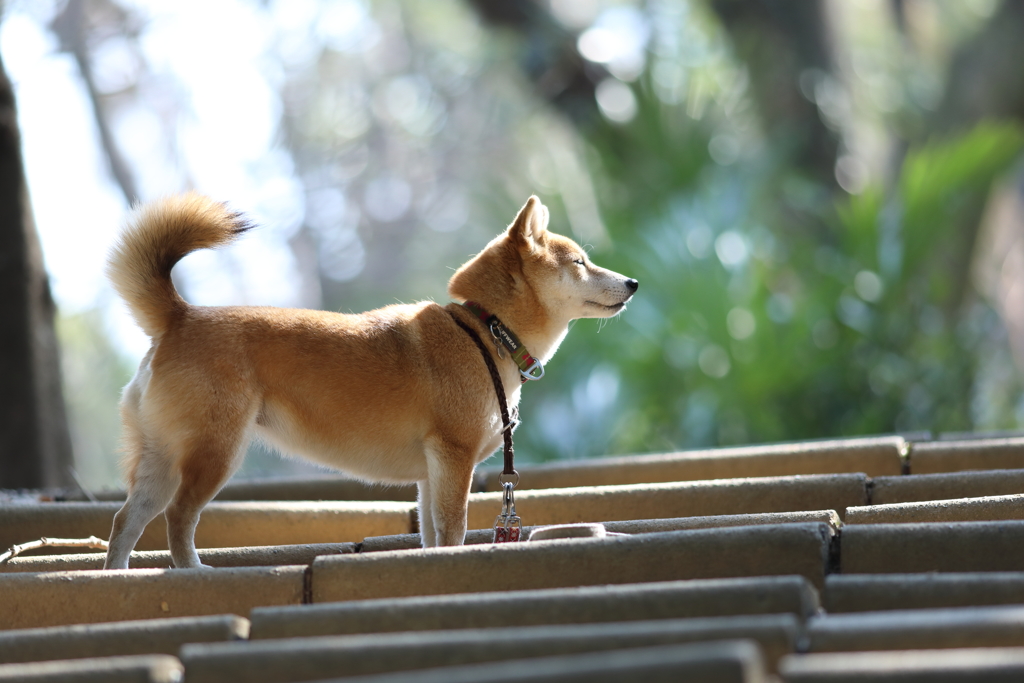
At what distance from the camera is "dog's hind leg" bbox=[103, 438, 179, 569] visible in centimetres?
284

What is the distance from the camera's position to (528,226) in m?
3.43

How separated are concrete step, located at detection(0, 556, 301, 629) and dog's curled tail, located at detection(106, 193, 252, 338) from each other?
0.85m

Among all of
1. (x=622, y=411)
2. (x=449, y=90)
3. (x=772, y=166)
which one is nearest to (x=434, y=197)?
(x=449, y=90)

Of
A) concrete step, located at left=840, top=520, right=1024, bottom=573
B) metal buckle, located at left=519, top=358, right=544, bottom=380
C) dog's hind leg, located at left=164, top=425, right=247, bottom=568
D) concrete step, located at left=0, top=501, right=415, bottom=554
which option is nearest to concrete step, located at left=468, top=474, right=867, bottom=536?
metal buckle, located at left=519, top=358, right=544, bottom=380

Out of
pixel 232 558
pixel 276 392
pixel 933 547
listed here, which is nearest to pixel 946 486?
pixel 933 547

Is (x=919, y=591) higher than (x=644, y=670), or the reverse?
(x=644, y=670)

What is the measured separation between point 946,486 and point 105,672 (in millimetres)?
2508

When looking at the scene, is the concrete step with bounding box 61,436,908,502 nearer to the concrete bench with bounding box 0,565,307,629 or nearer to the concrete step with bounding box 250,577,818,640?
the concrete bench with bounding box 0,565,307,629

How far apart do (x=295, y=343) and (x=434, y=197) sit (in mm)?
18560

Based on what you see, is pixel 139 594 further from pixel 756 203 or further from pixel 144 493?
pixel 756 203

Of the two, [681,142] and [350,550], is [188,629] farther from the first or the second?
[681,142]

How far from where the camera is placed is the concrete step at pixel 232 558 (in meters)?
2.80

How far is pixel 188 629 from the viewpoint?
1962mm

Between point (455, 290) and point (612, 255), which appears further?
point (612, 255)
